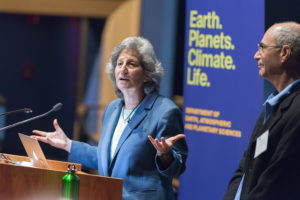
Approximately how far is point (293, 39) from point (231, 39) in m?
1.27

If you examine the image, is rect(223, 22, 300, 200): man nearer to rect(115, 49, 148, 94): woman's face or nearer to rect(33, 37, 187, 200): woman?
rect(33, 37, 187, 200): woman

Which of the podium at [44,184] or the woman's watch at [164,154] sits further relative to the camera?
the woman's watch at [164,154]

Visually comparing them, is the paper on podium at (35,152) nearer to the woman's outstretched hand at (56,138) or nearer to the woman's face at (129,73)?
the woman's outstretched hand at (56,138)

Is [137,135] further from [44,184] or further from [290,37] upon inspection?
[290,37]

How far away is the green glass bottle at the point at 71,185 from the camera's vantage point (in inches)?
87.6

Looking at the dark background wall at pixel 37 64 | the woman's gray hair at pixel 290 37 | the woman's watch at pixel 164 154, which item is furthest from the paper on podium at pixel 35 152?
the dark background wall at pixel 37 64

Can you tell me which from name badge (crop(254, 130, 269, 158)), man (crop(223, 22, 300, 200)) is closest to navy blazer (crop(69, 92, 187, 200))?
man (crop(223, 22, 300, 200))

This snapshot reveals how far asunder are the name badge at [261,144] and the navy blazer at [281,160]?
14mm

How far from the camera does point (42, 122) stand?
10.1 meters

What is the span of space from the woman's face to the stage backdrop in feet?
2.98

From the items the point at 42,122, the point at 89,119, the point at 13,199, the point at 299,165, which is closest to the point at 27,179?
the point at 13,199

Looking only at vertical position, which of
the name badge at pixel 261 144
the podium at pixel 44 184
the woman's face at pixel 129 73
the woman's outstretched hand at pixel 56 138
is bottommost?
the podium at pixel 44 184

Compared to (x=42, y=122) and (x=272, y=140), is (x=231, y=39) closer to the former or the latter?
(x=272, y=140)

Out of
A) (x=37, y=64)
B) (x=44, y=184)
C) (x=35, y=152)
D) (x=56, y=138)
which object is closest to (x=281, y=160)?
(x=44, y=184)
